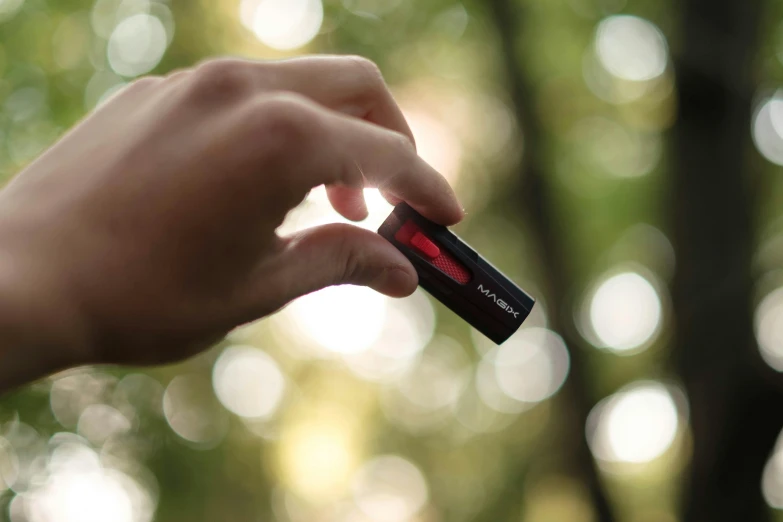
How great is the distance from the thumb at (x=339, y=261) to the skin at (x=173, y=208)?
0.8 inches

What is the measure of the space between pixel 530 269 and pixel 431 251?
5.60 meters

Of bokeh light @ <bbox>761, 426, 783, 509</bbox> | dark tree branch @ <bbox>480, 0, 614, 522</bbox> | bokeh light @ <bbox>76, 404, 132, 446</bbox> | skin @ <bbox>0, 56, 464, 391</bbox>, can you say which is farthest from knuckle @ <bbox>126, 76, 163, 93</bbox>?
bokeh light @ <bbox>76, 404, 132, 446</bbox>

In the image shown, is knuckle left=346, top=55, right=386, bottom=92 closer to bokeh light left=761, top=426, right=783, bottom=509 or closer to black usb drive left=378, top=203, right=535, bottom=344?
black usb drive left=378, top=203, right=535, bottom=344

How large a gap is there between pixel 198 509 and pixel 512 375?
446 centimetres

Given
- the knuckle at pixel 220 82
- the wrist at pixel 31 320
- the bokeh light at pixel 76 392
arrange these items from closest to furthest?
the wrist at pixel 31 320 < the knuckle at pixel 220 82 < the bokeh light at pixel 76 392

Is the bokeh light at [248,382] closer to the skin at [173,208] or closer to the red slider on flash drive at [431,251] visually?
the red slider on flash drive at [431,251]

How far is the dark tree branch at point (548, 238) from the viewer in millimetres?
5445

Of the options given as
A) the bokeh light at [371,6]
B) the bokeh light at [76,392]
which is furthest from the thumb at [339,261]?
the bokeh light at [76,392]

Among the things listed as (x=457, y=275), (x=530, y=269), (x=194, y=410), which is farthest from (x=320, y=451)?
(x=457, y=275)

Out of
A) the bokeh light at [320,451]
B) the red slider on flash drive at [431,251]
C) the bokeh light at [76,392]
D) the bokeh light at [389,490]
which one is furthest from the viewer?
the bokeh light at [389,490]

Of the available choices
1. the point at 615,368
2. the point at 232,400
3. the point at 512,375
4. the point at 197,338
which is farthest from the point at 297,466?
the point at 197,338

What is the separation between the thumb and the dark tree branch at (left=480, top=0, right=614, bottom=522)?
419 centimetres

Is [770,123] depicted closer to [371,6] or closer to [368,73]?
[371,6]

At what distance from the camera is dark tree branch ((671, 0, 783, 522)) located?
13.8 feet
